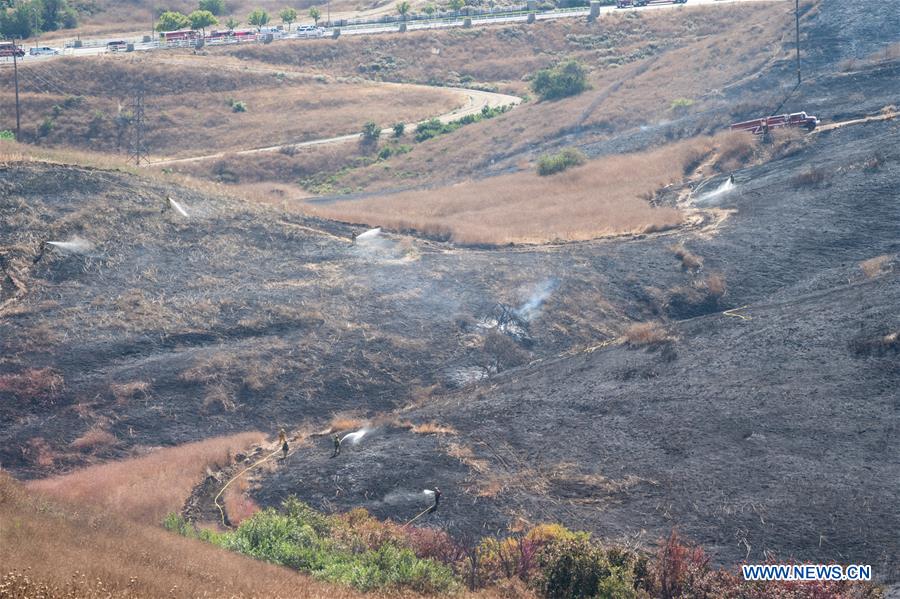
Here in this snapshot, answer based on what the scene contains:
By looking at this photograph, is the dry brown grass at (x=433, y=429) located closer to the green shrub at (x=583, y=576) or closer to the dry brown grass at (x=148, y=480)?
the dry brown grass at (x=148, y=480)

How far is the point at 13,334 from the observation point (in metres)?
29.3

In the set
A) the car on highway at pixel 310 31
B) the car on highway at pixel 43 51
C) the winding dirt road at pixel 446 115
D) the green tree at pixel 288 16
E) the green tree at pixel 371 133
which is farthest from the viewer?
the green tree at pixel 288 16

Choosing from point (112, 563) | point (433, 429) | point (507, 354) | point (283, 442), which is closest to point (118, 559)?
point (112, 563)

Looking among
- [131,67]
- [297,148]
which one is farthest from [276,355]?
[131,67]

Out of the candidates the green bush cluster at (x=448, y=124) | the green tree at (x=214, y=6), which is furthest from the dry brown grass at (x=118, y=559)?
the green tree at (x=214, y=6)

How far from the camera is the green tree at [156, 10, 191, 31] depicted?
99625 millimetres

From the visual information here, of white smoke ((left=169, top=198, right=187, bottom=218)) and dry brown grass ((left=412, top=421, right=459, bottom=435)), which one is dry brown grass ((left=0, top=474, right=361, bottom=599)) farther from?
white smoke ((left=169, top=198, right=187, bottom=218))

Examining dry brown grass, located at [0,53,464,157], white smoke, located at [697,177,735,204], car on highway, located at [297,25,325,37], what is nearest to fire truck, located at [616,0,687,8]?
dry brown grass, located at [0,53,464,157]

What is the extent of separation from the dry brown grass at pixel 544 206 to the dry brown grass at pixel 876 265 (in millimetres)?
8839

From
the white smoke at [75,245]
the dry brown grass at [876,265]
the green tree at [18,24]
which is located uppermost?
the green tree at [18,24]

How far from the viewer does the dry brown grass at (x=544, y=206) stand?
39.2 meters

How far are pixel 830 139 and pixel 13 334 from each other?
1379 inches

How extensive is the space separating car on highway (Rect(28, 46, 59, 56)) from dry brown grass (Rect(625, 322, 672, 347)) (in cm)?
7234

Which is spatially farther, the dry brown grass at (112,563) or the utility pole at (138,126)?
the utility pole at (138,126)
